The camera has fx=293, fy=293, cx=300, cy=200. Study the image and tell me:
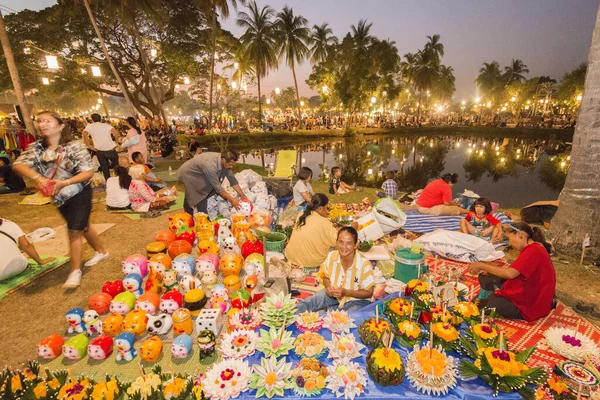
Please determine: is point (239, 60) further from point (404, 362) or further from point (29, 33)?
point (404, 362)

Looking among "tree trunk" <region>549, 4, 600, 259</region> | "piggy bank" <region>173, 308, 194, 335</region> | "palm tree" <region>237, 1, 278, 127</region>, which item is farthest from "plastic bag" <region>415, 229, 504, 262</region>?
"palm tree" <region>237, 1, 278, 127</region>

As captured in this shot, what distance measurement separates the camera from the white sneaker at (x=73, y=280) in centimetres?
424

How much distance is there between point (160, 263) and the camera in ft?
13.8

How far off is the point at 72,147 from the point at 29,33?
23489mm

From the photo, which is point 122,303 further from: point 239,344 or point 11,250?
point 11,250

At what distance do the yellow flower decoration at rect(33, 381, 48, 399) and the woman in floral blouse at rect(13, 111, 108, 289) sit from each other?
2.26 meters

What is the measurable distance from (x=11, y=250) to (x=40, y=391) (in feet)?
10.0

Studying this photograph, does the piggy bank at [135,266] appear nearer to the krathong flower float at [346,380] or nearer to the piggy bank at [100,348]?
the piggy bank at [100,348]

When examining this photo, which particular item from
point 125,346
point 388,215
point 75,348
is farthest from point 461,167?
point 75,348

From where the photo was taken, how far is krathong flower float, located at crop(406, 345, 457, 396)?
7.52ft

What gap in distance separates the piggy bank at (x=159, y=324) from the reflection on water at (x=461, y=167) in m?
11.0

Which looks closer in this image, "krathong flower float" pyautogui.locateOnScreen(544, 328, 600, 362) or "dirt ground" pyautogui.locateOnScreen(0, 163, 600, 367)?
"krathong flower float" pyautogui.locateOnScreen(544, 328, 600, 362)

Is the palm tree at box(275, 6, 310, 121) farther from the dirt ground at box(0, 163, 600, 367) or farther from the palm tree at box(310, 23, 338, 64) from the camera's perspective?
the dirt ground at box(0, 163, 600, 367)

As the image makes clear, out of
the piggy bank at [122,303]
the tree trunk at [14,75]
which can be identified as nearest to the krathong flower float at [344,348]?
the piggy bank at [122,303]
